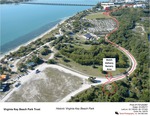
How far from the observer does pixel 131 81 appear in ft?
27.3

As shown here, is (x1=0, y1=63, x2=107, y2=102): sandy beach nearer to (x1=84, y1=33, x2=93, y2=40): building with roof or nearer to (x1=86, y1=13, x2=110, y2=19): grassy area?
(x1=84, y1=33, x2=93, y2=40): building with roof

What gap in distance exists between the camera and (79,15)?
18047mm

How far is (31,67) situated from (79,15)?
32.8 feet

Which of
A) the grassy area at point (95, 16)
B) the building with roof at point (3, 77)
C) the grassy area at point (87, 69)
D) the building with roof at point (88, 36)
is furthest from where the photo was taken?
the grassy area at point (95, 16)

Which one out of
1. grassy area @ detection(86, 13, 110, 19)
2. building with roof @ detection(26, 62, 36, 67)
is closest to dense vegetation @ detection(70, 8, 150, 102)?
building with roof @ detection(26, 62, 36, 67)

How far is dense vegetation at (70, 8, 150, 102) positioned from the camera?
7.09 metres

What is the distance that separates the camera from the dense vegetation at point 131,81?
7086mm

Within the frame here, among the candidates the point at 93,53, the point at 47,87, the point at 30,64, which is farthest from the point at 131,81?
the point at 30,64

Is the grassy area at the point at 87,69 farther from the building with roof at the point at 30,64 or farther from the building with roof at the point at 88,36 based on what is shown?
the building with roof at the point at 88,36

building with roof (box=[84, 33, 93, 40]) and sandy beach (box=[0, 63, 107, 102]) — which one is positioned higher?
building with roof (box=[84, 33, 93, 40])

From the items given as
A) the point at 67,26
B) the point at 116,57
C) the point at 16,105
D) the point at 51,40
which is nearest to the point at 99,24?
the point at 67,26

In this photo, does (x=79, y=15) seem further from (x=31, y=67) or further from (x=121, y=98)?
→ (x=121, y=98)

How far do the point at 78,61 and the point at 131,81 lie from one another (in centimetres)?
240

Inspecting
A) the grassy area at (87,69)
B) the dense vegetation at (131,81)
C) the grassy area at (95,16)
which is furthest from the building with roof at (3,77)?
the grassy area at (95,16)
